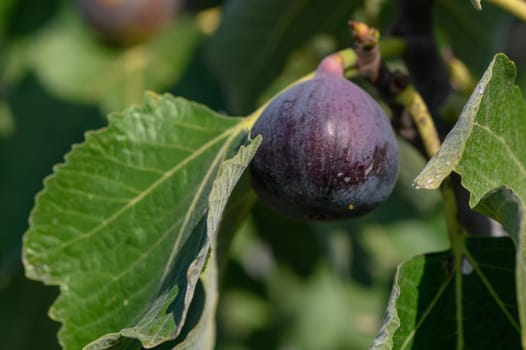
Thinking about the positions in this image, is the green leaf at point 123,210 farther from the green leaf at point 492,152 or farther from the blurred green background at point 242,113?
the blurred green background at point 242,113

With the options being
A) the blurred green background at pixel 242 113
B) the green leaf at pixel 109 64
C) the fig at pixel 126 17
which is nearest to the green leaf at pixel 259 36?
the blurred green background at pixel 242 113

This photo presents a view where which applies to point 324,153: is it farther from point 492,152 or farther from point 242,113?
point 242,113

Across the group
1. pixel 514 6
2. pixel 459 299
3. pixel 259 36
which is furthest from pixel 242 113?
pixel 459 299

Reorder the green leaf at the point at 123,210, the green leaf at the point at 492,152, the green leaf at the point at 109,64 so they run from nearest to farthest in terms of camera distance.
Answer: the green leaf at the point at 492,152 → the green leaf at the point at 123,210 → the green leaf at the point at 109,64

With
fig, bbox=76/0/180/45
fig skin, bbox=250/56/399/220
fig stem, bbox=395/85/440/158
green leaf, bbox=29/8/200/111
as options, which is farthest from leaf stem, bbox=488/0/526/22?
fig, bbox=76/0/180/45

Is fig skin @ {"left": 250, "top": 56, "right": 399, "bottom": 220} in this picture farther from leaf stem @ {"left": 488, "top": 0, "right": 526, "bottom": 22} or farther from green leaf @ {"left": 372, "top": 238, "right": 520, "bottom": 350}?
leaf stem @ {"left": 488, "top": 0, "right": 526, "bottom": 22}

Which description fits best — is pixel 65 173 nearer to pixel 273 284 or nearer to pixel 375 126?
pixel 375 126

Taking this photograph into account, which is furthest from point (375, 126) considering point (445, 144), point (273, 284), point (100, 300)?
point (273, 284)
